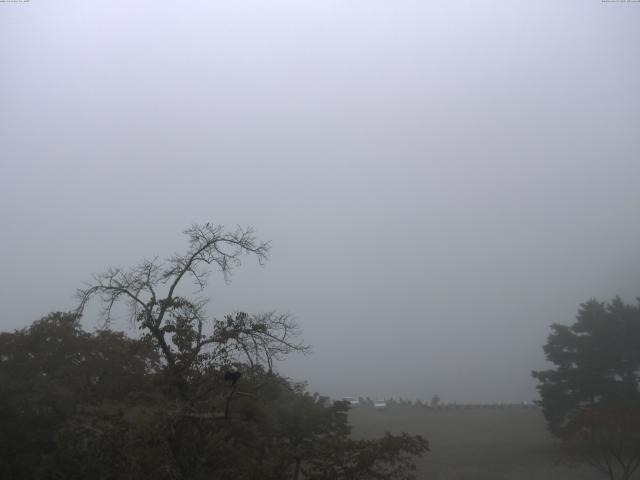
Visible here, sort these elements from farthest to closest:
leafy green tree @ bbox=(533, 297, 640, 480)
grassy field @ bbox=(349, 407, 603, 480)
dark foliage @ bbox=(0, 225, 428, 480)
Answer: leafy green tree @ bbox=(533, 297, 640, 480) < grassy field @ bbox=(349, 407, 603, 480) < dark foliage @ bbox=(0, 225, 428, 480)

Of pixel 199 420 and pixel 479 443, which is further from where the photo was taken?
pixel 479 443

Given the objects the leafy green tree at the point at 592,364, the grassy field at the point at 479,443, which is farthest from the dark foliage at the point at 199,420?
the leafy green tree at the point at 592,364

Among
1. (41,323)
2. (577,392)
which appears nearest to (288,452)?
(41,323)

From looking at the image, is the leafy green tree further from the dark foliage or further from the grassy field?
the dark foliage

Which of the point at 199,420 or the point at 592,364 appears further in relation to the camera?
the point at 592,364

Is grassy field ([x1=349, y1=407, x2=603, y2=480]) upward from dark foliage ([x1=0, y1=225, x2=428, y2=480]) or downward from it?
downward

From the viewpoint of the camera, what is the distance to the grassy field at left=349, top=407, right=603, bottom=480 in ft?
90.4

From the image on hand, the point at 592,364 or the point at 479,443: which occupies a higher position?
the point at 592,364

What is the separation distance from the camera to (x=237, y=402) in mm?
10477

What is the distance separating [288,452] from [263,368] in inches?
89.6

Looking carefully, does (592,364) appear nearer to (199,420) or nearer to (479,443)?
(479,443)

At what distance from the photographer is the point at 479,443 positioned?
110 feet

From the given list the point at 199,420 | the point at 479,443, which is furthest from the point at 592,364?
the point at 199,420

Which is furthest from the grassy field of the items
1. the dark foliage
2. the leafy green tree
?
the dark foliage
